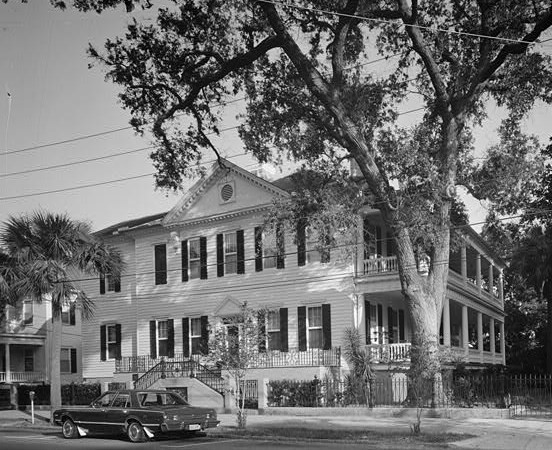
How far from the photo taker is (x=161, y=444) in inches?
731

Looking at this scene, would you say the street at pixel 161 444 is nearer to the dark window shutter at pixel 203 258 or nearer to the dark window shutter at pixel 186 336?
the dark window shutter at pixel 186 336

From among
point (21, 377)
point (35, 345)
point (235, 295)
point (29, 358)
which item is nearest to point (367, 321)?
point (235, 295)

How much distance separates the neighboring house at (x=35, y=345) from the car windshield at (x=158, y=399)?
28.5 meters

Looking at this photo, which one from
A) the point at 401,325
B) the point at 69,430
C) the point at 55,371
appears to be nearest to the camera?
the point at 69,430

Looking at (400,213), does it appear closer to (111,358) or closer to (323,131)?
(323,131)

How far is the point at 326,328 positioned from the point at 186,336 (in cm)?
783

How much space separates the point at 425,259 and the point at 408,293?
2.64m

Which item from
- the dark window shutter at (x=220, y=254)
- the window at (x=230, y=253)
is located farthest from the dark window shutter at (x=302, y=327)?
the dark window shutter at (x=220, y=254)

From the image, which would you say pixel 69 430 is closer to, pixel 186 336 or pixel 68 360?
pixel 186 336

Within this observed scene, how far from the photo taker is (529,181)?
2367 centimetres

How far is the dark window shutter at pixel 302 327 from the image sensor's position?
104 feet

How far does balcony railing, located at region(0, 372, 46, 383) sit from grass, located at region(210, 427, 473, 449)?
28.9 m

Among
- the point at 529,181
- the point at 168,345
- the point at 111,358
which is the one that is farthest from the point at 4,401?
the point at 529,181

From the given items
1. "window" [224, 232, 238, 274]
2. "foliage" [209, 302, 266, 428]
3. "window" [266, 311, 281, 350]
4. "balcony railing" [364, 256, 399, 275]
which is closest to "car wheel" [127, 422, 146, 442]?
"foliage" [209, 302, 266, 428]
